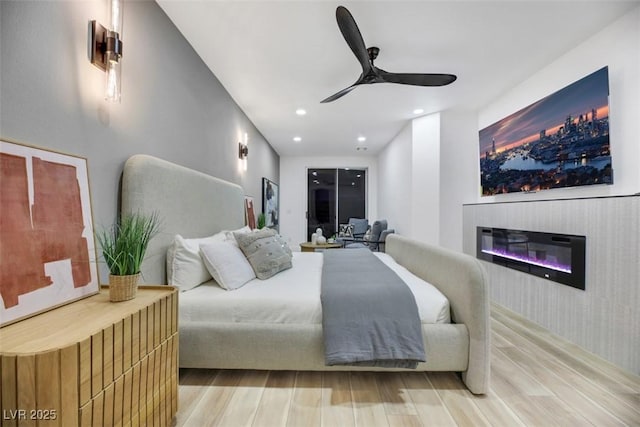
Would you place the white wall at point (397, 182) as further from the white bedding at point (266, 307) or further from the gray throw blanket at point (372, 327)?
the gray throw blanket at point (372, 327)

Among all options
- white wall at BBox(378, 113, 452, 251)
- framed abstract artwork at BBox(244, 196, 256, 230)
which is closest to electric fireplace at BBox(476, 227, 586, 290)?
white wall at BBox(378, 113, 452, 251)

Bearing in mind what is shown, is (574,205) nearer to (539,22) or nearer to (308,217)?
(539,22)

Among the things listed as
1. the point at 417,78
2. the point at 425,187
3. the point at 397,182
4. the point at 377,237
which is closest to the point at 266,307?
the point at 417,78

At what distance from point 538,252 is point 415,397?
204 cm

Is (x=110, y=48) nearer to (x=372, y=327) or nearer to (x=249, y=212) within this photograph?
(x=372, y=327)

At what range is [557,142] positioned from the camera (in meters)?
2.61

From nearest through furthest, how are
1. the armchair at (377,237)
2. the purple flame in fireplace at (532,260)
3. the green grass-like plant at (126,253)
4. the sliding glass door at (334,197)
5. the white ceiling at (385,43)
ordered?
the green grass-like plant at (126,253) < the white ceiling at (385,43) < the purple flame in fireplace at (532,260) < the armchair at (377,237) < the sliding glass door at (334,197)

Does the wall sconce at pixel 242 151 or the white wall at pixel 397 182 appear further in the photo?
the white wall at pixel 397 182

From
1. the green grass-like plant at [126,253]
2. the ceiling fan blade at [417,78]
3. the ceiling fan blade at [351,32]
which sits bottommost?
the green grass-like plant at [126,253]

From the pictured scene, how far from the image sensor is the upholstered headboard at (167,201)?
1.67 meters

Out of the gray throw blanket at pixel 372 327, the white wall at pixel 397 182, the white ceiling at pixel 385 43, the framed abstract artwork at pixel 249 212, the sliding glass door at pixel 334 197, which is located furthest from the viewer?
the sliding glass door at pixel 334 197

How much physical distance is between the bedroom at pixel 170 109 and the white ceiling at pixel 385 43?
0.19m

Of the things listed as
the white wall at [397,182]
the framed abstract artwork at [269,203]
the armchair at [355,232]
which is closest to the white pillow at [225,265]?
the framed abstract artwork at [269,203]

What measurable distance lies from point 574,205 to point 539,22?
148 centimetres
